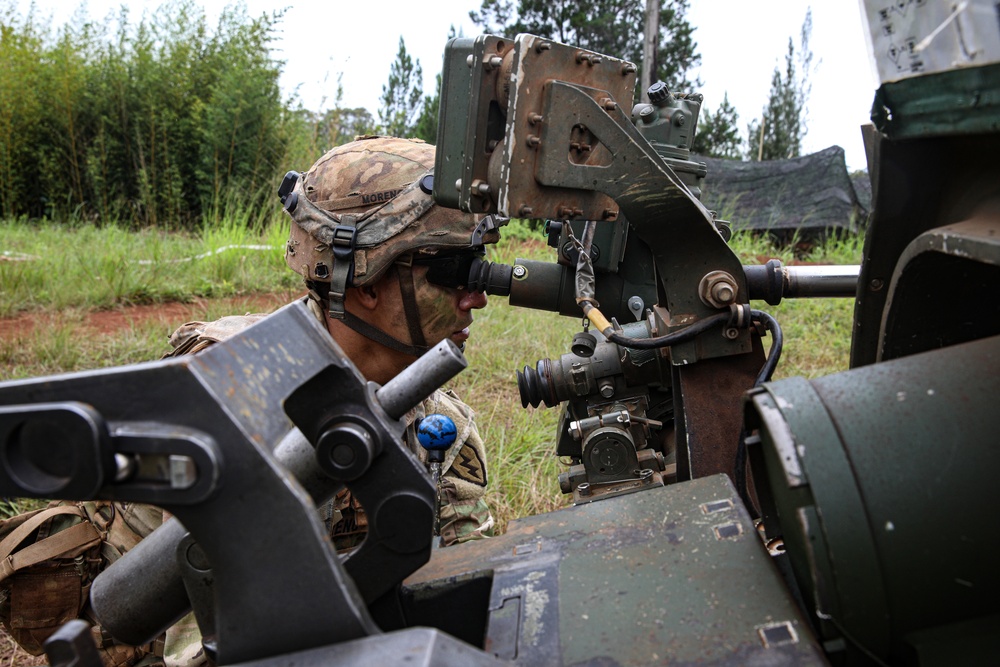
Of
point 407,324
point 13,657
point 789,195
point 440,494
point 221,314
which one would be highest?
point 789,195

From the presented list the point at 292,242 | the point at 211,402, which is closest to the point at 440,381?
the point at 211,402

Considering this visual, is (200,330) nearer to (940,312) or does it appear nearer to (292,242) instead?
(292,242)

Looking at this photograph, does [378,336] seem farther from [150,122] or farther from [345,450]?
[150,122]

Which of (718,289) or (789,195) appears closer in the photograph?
(718,289)

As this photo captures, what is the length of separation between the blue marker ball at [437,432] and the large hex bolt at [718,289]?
62 cm

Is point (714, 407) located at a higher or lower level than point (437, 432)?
higher

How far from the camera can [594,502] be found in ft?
4.73

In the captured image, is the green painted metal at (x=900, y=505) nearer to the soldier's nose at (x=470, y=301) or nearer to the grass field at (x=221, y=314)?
the soldier's nose at (x=470, y=301)

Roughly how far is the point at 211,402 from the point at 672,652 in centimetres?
60

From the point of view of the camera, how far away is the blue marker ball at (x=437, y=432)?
190cm

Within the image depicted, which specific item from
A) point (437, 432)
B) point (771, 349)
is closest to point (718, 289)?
point (771, 349)

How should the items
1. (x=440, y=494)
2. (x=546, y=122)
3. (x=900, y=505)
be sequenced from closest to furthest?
(x=900, y=505)
(x=546, y=122)
(x=440, y=494)

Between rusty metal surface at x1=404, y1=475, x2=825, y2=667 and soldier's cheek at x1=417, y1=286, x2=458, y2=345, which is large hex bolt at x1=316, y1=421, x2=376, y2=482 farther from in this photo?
soldier's cheek at x1=417, y1=286, x2=458, y2=345

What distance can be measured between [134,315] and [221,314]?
0.67 meters
